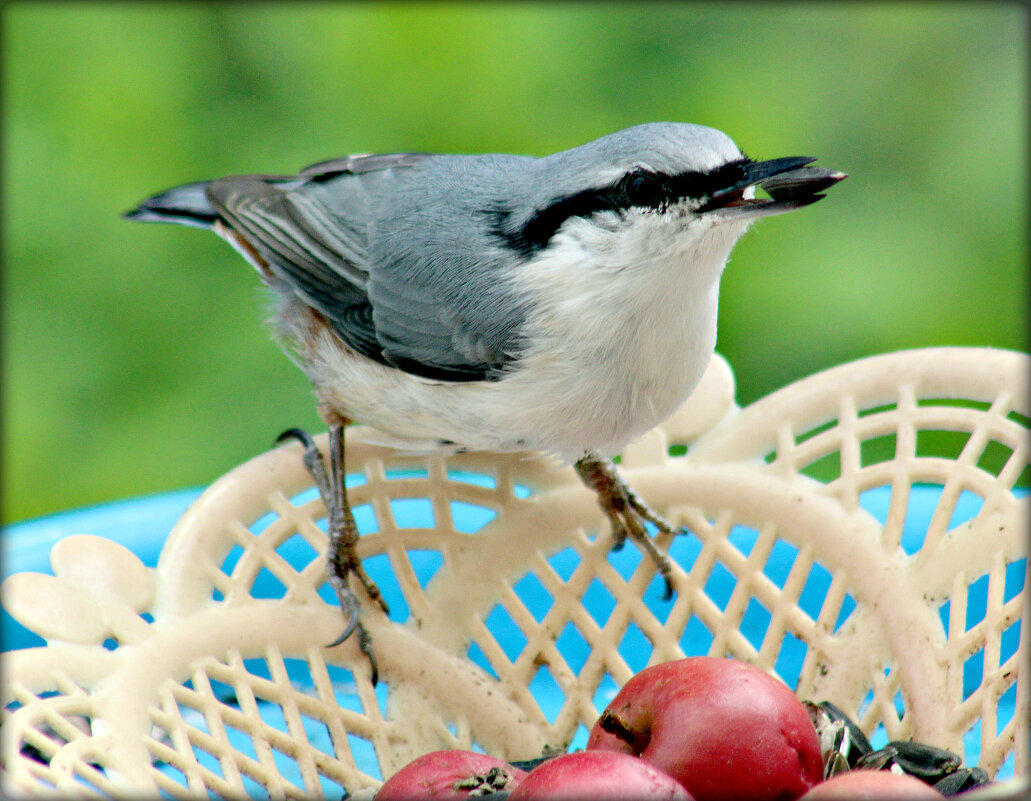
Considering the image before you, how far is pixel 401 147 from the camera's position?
12.9ft

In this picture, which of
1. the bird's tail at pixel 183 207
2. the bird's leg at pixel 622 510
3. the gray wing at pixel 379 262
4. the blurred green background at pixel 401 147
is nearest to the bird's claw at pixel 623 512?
the bird's leg at pixel 622 510

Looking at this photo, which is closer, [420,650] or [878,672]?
[878,672]

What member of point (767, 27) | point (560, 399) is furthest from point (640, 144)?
point (767, 27)

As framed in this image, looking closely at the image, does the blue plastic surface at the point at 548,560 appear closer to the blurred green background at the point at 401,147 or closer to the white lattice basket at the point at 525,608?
the white lattice basket at the point at 525,608

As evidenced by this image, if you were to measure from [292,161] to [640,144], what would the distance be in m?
2.33

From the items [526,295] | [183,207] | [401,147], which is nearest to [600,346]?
[526,295]

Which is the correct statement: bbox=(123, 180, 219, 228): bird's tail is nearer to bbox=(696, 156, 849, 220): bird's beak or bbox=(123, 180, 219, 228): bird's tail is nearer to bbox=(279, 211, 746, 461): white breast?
bbox=(279, 211, 746, 461): white breast

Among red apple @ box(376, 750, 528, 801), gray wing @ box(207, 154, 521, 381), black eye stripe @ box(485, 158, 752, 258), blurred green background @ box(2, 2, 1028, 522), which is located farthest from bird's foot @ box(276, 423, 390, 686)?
blurred green background @ box(2, 2, 1028, 522)

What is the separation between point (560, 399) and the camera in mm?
2018

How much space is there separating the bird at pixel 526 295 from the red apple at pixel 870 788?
76 centimetres

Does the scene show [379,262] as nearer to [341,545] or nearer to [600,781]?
[341,545]

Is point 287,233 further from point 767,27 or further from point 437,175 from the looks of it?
point 767,27

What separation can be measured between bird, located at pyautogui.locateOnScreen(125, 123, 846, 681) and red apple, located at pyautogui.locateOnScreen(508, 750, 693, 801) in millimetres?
669

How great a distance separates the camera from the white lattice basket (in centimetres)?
180
